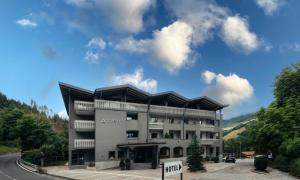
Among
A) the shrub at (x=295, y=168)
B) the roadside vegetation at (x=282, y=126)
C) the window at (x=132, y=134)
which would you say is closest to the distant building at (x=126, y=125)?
the window at (x=132, y=134)

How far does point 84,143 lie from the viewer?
147 ft

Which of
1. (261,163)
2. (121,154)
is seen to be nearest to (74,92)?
(121,154)

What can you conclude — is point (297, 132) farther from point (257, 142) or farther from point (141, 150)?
point (141, 150)

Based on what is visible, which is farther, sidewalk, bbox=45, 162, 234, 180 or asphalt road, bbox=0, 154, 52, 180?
asphalt road, bbox=0, 154, 52, 180

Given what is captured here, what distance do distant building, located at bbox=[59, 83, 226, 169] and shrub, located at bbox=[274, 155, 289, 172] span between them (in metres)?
13.7

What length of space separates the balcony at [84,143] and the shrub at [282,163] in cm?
2181

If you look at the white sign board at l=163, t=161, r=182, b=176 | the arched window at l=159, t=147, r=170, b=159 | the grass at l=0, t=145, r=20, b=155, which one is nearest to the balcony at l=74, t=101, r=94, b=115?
the arched window at l=159, t=147, r=170, b=159

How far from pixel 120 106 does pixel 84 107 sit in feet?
15.2

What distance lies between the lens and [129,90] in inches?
1916

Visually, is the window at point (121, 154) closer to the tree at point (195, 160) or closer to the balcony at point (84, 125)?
the balcony at point (84, 125)

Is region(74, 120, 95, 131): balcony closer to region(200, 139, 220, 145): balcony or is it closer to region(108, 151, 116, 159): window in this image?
region(108, 151, 116, 159): window

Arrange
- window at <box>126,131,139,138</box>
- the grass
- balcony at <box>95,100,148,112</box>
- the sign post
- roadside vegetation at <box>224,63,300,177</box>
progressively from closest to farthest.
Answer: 1. the sign post
2. roadside vegetation at <box>224,63,300,177</box>
3. balcony at <box>95,100,148,112</box>
4. window at <box>126,131,139,138</box>
5. the grass

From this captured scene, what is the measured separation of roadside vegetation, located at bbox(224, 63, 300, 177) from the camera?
35.2 meters

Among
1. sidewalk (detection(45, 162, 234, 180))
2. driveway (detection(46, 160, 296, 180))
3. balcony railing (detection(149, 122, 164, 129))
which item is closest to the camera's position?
driveway (detection(46, 160, 296, 180))
